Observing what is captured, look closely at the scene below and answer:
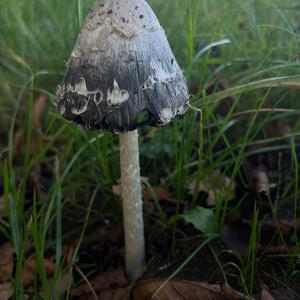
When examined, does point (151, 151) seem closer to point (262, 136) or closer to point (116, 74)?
point (262, 136)

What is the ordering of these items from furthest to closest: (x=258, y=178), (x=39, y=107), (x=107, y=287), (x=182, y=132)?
(x=39, y=107) → (x=182, y=132) → (x=258, y=178) → (x=107, y=287)

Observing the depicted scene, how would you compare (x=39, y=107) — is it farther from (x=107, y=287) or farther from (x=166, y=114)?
(x=166, y=114)

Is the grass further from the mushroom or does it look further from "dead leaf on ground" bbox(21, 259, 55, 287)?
the mushroom

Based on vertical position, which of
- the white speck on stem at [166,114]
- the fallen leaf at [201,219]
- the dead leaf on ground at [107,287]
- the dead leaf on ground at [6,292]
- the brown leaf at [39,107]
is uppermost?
the white speck on stem at [166,114]

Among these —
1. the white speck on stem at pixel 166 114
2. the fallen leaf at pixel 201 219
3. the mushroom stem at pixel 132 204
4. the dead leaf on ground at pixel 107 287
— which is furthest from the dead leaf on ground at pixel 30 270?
the white speck on stem at pixel 166 114

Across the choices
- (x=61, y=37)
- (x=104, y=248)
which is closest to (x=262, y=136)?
(x=104, y=248)

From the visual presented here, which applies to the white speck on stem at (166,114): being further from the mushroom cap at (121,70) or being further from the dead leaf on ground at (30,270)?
the dead leaf on ground at (30,270)

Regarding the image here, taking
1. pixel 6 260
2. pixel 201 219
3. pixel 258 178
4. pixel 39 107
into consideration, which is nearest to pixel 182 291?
pixel 201 219
